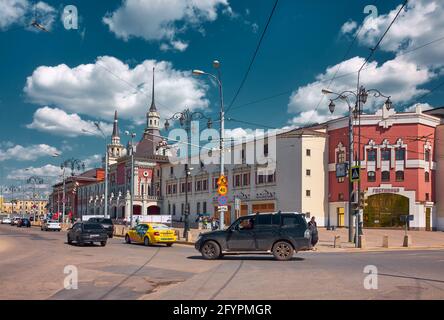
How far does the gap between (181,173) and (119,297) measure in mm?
76279

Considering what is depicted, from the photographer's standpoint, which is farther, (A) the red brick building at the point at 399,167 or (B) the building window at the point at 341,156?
(B) the building window at the point at 341,156

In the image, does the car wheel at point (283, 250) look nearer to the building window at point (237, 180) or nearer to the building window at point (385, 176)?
the building window at point (385, 176)

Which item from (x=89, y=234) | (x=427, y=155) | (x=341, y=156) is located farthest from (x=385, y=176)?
(x=89, y=234)

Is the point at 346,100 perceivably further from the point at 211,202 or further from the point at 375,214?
the point at 211,202

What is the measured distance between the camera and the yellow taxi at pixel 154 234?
3031 centimetres

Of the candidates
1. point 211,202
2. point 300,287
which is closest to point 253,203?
point 211,202

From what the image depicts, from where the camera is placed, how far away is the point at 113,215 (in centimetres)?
10375

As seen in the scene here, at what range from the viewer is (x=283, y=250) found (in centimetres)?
1977

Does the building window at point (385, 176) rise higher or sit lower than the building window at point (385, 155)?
lower

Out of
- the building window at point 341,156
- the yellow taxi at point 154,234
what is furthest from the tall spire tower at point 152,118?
the yellow taxi at point 154,234

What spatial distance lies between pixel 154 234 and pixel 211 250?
10786mm

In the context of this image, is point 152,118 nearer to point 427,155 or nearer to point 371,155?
point 371,155
